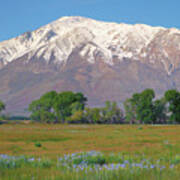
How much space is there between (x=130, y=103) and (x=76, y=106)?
20066 millimetres

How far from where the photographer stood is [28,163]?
1108 centimetres

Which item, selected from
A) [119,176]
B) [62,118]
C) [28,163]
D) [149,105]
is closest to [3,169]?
[28,163]

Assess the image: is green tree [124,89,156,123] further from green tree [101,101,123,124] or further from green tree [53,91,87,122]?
green tree [53,91,87,122]

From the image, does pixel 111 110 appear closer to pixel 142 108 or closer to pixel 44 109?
pixel 142 108

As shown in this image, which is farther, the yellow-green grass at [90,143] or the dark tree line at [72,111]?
the dark tree line at [72,111]

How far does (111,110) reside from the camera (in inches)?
5325

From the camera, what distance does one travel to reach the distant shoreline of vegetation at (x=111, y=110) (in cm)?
12472

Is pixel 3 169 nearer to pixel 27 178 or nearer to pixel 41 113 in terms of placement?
pixel 27 178

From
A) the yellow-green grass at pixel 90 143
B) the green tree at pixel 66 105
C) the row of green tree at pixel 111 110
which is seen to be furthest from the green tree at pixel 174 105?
the yellow-green grass at pixel 90 143

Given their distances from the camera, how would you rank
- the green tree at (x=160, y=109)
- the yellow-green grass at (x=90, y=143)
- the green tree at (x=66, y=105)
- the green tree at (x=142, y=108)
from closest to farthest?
1. the yellow-green grass at (x=90, y=143)
2. the green tree at (x=142, y=108)
3. the green tree at (x=160, y=109)
4. the green tree at (x=66, y=105)

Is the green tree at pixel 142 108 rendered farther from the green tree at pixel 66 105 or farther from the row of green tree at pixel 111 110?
the green tree at pixel 66 105

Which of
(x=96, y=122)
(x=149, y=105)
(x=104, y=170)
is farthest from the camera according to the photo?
(x=96, y=122)

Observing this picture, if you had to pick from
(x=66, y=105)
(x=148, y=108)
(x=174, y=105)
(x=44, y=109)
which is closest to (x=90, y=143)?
(x=174, y=105)

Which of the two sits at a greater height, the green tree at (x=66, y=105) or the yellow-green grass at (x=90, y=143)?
the green tree at (x=66, y=105)
